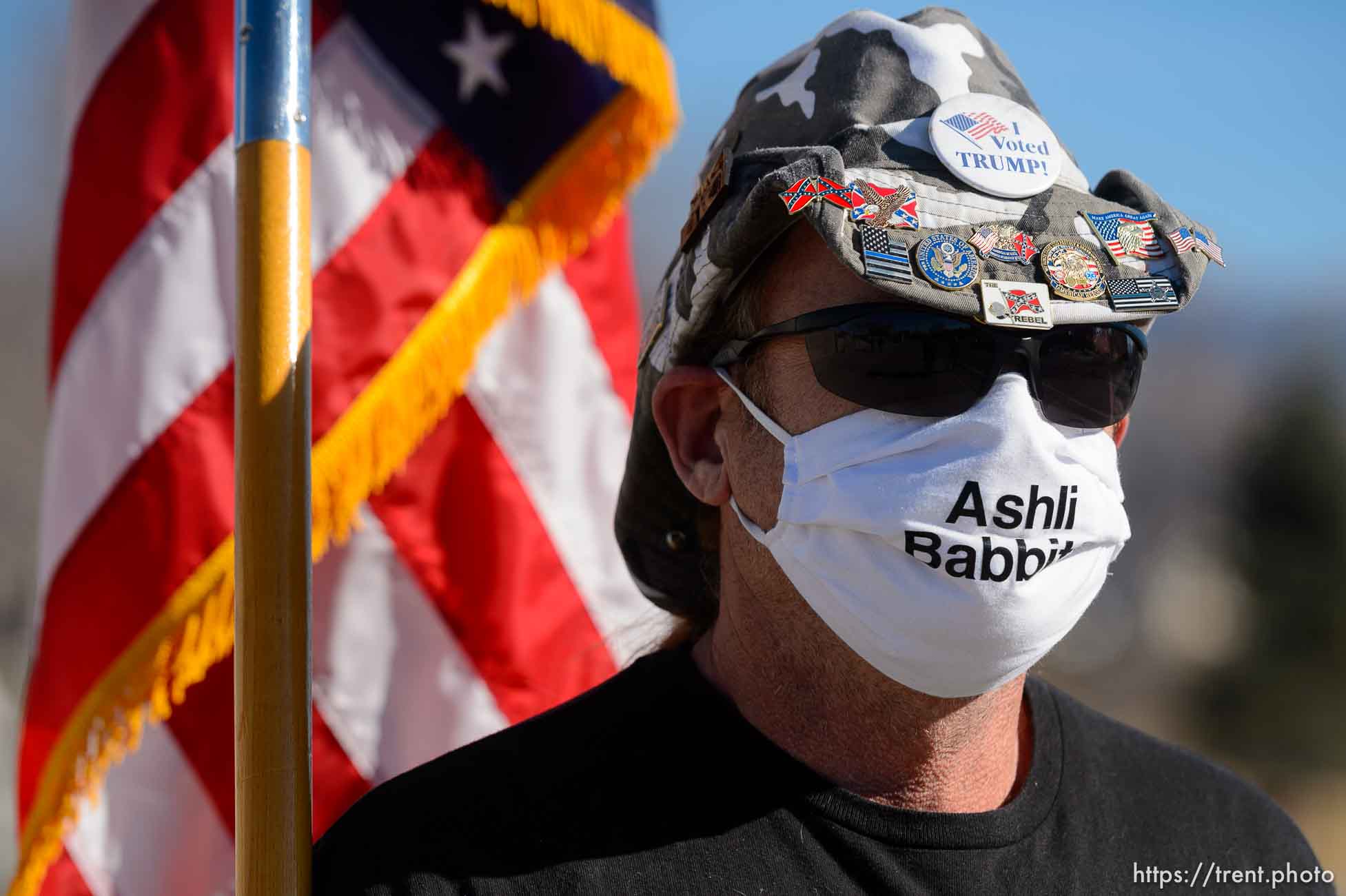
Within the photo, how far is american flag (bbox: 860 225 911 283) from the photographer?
1.83 meters

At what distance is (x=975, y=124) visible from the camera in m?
1.99

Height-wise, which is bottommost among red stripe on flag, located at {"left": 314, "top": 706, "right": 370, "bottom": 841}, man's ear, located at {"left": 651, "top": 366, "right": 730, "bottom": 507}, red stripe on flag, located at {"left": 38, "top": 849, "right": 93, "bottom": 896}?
red stripe on flag, located at {"left": 314, "top": 706, "right": 370, "bottom": 841}

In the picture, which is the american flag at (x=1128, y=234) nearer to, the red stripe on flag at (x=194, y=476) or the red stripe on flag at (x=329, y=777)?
the red stripe on flag at (x=194, y=476)

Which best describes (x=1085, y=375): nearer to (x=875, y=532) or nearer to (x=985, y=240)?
(x=985, y=240)

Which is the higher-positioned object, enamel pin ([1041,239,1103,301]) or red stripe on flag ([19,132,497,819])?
enamel pin ([1041,239,1103,301])

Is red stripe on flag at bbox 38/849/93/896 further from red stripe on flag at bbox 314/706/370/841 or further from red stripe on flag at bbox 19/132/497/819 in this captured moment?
red stripe on flag at bbox 314/706/370/841

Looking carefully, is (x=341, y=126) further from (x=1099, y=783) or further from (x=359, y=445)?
(x=1099, y=783)

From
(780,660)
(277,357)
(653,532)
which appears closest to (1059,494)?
(780,660)

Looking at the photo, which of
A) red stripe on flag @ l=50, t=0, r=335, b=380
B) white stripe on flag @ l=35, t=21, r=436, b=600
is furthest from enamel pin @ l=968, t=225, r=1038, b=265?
red stripe on flag @ l=50, t=0, r=335, b=380

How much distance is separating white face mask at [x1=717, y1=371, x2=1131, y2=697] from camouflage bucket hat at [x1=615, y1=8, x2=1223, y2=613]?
0.64 feet

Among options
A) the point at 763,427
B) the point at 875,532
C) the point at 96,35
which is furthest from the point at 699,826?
the point at 96,35

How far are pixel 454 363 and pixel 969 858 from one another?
152 centimetres

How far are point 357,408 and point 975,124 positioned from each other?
1.43m

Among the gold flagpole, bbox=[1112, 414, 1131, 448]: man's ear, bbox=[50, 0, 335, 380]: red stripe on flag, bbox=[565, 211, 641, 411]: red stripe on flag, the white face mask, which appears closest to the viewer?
the gold flagpole
